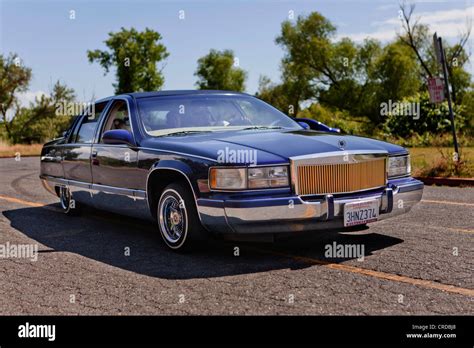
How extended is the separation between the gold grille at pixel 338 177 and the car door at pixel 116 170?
1733mm

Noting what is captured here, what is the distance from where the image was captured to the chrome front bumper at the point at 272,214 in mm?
4695

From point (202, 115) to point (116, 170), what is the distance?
1.08 m

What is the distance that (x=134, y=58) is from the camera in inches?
2601

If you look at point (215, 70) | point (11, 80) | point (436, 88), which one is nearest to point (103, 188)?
point (436, 88)

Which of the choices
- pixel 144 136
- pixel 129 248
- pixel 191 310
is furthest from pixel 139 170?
pixel 191 310

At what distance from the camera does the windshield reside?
19.6ft

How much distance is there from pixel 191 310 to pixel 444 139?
20435mm

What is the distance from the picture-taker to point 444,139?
73.3 feet

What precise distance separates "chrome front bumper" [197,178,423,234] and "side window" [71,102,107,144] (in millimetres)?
2693
